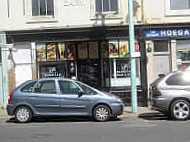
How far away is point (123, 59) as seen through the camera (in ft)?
82.0

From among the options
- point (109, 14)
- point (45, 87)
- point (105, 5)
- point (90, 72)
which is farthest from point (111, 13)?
point (45, 87)

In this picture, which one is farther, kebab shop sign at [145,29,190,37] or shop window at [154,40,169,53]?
shop window at [154,40,169,53]

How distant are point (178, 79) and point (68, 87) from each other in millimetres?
3669

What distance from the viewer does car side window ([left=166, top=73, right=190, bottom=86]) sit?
726 inches

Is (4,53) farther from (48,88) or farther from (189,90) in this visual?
(189,90)

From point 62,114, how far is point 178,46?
7.93 m

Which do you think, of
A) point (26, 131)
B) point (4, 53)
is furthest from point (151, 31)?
point (26, 131)

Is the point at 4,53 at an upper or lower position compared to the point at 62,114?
upper

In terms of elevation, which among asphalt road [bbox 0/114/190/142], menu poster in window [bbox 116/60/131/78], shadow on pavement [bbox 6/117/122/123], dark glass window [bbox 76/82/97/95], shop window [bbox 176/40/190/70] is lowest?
shadow on pavement [bbox 6/117/122/123]

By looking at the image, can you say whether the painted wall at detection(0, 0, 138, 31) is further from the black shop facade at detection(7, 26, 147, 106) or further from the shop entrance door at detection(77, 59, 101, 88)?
the shop entrance door at detection(77, 59, 101, 88)

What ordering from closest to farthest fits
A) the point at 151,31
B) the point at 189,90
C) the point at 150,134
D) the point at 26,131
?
the point at 150,134 < the point at 26,131 < the point at 189,90 < the point at 151,31

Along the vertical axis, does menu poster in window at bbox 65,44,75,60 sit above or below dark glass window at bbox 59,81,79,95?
above

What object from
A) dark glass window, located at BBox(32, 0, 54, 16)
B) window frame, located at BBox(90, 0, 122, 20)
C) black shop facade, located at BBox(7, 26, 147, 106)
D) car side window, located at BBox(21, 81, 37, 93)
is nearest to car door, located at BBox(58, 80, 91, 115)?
car side window, located at BBox(21, 81, 37, 93)

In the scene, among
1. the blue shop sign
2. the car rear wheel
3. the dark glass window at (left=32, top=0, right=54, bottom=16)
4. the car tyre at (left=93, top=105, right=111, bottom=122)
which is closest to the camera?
the car rear wheel
